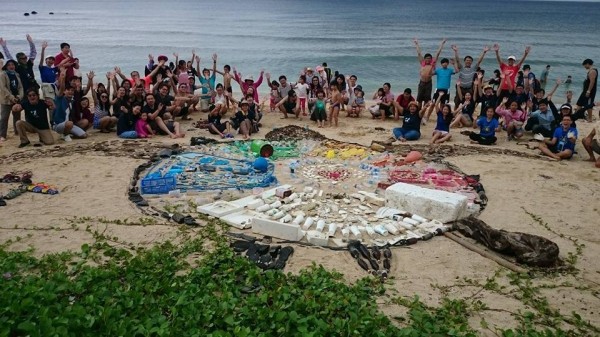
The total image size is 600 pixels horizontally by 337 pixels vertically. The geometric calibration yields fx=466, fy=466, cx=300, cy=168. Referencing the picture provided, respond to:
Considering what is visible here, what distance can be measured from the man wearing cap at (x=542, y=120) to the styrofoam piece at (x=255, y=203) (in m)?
8.93

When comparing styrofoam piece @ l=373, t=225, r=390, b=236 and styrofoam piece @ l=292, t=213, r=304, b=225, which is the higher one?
styrofoam piece @ l=373, t=225, r=390, b=236

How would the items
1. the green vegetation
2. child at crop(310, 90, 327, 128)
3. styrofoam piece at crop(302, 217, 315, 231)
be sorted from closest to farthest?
the green vegetation < styrofoam piece at crop(302, 217, 315, 231) < child at crop(310, 90, 327, 128)

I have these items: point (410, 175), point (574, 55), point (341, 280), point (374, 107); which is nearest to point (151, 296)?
point (341, 280)

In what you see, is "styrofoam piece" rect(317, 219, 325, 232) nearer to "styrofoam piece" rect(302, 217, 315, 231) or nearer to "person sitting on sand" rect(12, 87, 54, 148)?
"styrofoam piece" rect(302, 217, 315, 231)

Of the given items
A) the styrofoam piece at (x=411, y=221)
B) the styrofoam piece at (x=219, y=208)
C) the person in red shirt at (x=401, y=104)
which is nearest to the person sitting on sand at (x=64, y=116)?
the styrofoam piece at (x=219, y=208)

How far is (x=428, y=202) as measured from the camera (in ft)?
26.3

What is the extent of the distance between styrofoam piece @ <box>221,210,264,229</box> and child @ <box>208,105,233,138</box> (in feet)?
17.6

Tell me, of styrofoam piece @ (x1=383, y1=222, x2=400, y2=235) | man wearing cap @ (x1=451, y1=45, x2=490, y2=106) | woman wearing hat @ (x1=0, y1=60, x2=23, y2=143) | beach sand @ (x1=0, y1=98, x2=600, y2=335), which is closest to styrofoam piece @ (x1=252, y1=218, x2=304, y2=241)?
beach sand @ (x1=0, y1=98, x2=600, y2=335)

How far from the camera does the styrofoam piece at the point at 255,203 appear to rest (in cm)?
830

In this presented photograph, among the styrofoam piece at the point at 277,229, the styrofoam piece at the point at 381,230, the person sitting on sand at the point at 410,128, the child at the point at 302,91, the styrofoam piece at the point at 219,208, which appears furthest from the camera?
the child at the point at 302,91

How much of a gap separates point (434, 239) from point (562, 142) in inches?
258

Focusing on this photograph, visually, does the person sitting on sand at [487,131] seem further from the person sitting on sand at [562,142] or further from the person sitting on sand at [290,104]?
the person sitting on sand at [290,104]

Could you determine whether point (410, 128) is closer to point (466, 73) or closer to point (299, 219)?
point (466, 73)

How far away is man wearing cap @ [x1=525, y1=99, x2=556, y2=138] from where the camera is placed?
1315cm
